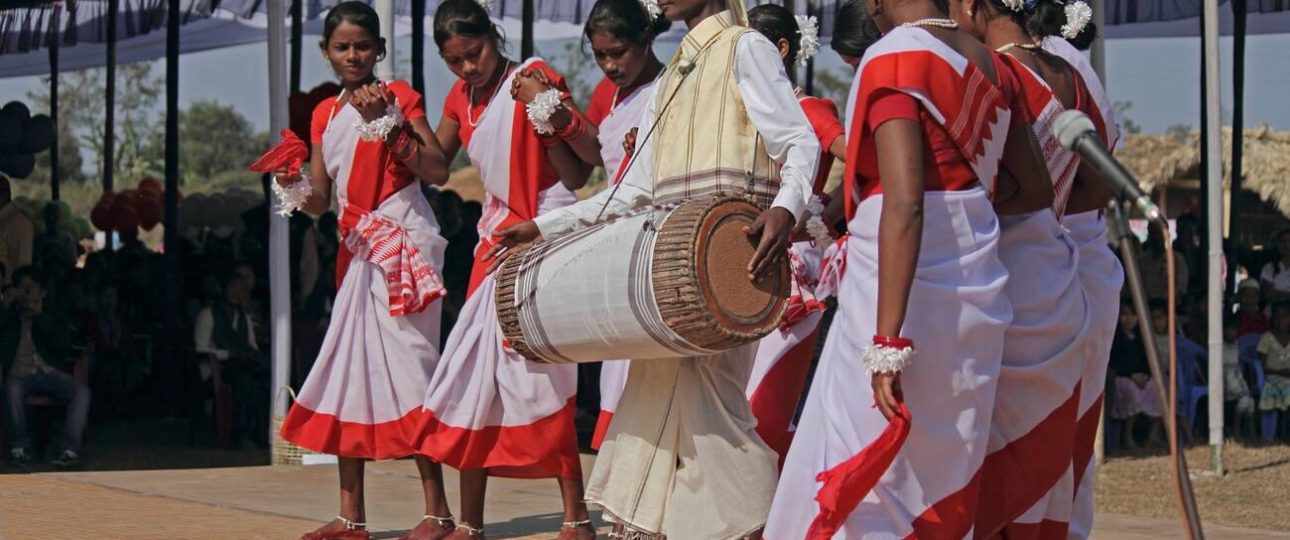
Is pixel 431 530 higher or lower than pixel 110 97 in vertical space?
lower

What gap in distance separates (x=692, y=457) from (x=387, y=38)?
12.3 feet

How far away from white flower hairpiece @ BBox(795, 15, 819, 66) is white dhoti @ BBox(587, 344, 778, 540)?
4.48 ft

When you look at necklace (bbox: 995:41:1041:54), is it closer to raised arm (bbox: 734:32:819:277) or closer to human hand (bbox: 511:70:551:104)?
raised arm (bbox: 734:32:819:277)

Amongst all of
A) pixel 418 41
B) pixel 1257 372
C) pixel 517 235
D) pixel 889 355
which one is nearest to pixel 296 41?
pixel 418 41

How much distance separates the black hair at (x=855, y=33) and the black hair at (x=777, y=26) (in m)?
0.32

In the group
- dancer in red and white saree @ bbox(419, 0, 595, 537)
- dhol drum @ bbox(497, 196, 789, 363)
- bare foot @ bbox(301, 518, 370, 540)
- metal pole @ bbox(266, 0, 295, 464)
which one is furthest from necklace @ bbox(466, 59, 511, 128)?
metal pole @ bbox(266, 0, 295, 464)

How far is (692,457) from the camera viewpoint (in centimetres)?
528

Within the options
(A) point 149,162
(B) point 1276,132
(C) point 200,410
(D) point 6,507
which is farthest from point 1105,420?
(A) point 149,162

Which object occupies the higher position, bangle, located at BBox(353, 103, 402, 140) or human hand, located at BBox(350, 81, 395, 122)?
human hand, located at BBox(350, 81, 395, 122)

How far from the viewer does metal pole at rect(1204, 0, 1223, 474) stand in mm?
9930

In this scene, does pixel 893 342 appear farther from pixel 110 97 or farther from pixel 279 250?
pixel 110 97

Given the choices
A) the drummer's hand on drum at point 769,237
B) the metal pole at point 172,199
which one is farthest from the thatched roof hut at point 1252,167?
the drummer's hand on drum at point 769,237

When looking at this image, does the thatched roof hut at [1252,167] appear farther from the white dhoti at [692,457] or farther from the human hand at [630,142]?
the white dhoti at [692,457]

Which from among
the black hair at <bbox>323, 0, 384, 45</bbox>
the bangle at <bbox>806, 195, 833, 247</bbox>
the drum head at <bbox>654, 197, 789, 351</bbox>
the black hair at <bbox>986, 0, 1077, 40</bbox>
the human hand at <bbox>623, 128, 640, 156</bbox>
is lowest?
the drum head at <bbox>654, 197, 789, 351</bbox>
